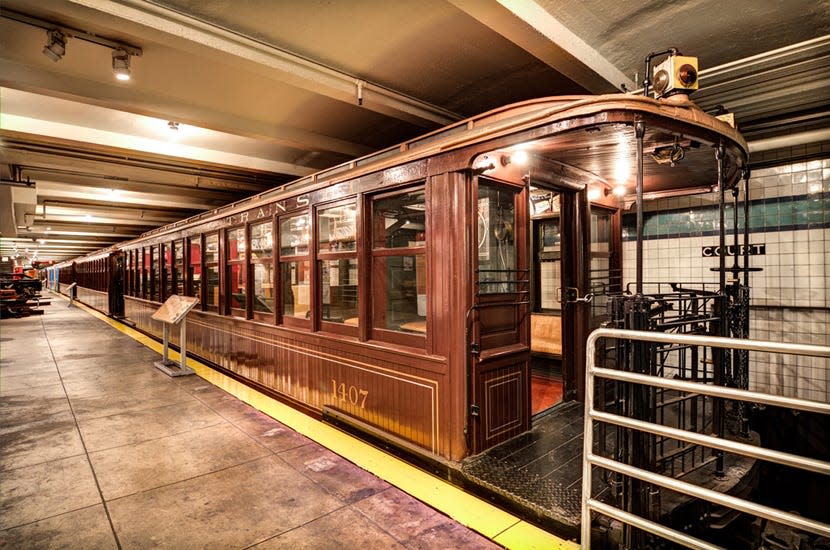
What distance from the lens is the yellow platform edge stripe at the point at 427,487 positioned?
2.61 meters

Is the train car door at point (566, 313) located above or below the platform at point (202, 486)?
above

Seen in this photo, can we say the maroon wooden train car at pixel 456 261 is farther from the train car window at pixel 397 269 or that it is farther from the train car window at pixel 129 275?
the train car window at pixel 129 275

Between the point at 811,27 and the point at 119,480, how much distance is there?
694 cm

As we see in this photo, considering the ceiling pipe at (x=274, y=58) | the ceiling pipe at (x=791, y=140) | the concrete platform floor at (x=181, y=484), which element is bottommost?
the concrete platform floor at (x=181, y=484)

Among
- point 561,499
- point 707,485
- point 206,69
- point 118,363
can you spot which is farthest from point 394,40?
point 118,363

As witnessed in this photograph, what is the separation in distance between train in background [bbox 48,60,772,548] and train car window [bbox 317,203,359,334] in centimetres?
2

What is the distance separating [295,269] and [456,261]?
2947 millimetres

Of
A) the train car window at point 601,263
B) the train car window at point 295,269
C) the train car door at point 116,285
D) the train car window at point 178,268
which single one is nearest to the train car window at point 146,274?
the train car window at point 178,268

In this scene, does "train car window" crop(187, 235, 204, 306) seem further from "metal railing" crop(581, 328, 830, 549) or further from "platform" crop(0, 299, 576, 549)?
"metal railing" crop(581, 328, 830, 549)

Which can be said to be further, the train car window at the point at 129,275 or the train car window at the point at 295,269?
the train car window at the point at 129,275

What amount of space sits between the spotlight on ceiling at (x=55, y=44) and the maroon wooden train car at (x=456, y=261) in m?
2.42

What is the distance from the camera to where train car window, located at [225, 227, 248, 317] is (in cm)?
698

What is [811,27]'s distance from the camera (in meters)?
3.39

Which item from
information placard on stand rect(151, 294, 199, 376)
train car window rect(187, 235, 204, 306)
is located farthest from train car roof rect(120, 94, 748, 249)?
train car window rect(187, 235, 204, 306)
